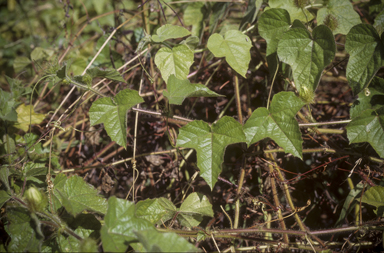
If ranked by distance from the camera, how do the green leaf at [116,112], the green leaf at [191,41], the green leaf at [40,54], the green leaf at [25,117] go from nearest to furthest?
the green leaf at [116,112] → the green leaf at [191,41] → the green leaf at [25,117] → the green leaf at [40,54]

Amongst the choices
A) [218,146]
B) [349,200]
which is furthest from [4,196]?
[349,200]

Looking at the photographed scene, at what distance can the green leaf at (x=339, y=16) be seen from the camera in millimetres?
1293

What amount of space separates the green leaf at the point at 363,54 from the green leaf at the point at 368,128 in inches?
5.3

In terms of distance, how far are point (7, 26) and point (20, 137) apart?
284 centimetres

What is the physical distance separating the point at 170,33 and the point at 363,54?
0.97 m

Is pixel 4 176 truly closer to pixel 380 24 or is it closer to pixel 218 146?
pixel 218 146

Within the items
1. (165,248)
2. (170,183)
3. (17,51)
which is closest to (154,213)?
(165,248)

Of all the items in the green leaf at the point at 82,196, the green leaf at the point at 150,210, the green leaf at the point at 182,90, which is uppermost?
the green leaf at the point at 182,90

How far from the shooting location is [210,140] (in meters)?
1.10

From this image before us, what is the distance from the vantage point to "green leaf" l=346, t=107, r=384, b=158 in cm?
112

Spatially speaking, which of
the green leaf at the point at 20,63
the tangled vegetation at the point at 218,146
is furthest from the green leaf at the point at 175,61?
the green leaf at the point at 20,63

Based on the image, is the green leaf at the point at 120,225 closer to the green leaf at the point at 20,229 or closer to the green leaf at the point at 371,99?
the green leaf at the point at 20,229

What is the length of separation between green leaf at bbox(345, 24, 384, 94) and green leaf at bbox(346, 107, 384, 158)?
134mm

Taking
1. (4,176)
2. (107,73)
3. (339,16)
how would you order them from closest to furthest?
(4,176)
(107,73)
(339,16)
